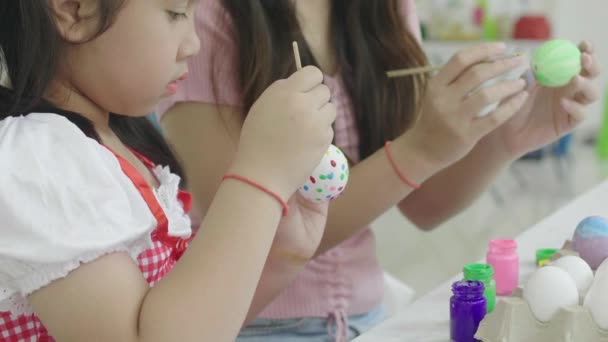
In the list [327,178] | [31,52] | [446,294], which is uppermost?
[31,52]

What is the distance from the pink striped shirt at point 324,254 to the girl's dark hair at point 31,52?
364 mm

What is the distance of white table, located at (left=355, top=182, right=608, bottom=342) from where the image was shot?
746 mm

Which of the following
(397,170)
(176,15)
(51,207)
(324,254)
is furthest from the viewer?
(324,254)

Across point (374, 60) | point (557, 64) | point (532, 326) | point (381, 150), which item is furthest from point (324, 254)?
point (532, 326)

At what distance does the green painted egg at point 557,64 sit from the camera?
1030mm

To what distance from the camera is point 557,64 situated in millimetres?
1027

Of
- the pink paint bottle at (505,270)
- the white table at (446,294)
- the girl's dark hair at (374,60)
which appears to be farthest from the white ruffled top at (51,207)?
the girl's dark hair at (374,60)

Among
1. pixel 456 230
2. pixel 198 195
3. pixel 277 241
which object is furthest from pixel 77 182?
pixel 456 230

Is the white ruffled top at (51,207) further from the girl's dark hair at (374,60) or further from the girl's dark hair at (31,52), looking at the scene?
the girl's dark hair at (374,60)

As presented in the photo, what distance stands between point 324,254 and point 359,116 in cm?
A: 21

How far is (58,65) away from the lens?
729 mm

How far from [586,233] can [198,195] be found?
0.52 metres

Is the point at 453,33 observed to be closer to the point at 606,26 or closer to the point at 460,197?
Answer: the point at 606,26

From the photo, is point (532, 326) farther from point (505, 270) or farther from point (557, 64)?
point (557, 64)
